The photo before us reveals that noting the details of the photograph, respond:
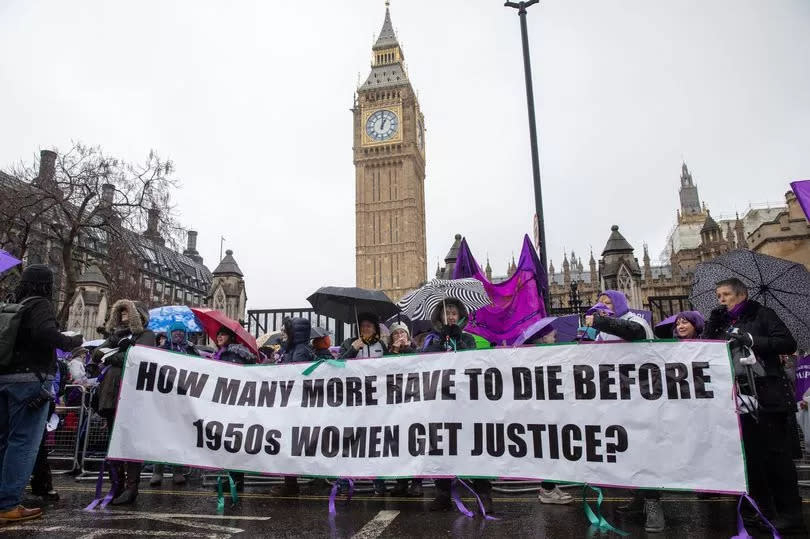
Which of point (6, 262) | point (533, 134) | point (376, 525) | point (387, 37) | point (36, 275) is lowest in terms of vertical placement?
point (376, 525)

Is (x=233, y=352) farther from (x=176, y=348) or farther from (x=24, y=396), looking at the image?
(x=24, y=396)

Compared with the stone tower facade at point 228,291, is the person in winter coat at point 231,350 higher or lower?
lower

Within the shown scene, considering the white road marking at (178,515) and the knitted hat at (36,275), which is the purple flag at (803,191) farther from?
the knitted hat at (36,275)

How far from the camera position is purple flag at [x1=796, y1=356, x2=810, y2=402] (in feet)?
22.4

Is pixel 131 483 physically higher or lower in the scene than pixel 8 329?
lower

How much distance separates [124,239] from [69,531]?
17.1 meters

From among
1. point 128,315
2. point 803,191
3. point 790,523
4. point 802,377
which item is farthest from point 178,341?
point 802,377

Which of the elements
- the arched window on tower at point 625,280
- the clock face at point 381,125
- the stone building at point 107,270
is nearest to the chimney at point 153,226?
the stone building at point 107,270

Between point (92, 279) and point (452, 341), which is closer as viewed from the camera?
point (452, 341)

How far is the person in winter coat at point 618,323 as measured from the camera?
13.8 feet

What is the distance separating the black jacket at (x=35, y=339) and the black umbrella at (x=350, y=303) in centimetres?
302

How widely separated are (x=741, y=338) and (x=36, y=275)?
5720mm

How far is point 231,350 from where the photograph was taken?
6.21 meters

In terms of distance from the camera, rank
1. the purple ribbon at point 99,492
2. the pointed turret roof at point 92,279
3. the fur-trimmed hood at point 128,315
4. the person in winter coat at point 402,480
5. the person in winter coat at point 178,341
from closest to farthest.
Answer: the purple ribbon at point 99,492 → the fur-trimmed hood at point 128,315 → the person in winter coat at point 402,480 → the person in winter coat at point 178,341 → the pointed turret roof at point 92,279
